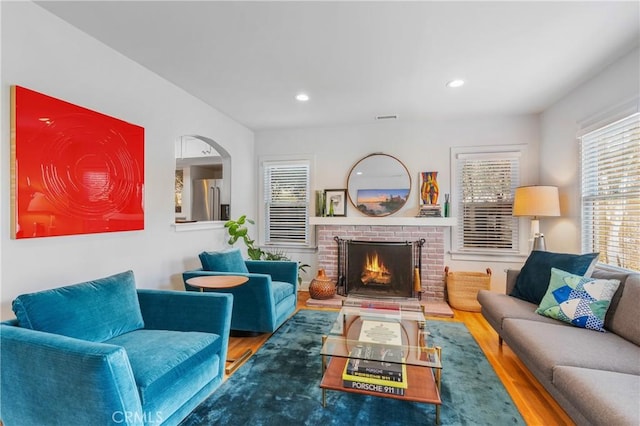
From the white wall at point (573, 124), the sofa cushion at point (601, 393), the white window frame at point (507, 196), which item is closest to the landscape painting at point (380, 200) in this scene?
the white window frame at point (507, 196)

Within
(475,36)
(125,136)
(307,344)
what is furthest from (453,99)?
(125,136)

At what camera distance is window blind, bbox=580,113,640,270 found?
8.13ft

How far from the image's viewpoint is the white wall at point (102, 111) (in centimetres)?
180

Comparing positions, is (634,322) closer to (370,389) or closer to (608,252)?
(608,252)

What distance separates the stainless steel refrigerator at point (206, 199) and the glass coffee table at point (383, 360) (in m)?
3.18

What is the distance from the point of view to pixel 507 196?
13.4 feet

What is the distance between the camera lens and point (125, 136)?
99.0 inches

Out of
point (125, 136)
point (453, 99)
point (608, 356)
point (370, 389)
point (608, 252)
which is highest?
point (453, 99)

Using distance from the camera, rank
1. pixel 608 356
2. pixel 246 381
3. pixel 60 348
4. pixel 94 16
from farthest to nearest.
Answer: pixel 246 381 → pixel 94 16 → pixel 608 356 → pixel 60 348

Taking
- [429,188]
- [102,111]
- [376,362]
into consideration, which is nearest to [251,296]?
[376,362]

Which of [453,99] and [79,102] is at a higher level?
[453,99]

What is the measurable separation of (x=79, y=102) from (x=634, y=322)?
396cm

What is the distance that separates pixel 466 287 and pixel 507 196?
1346mm

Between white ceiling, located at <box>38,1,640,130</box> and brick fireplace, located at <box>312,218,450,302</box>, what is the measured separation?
1656 mm
